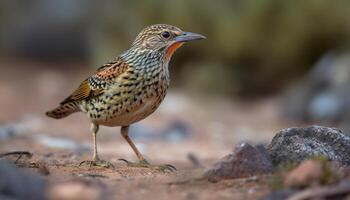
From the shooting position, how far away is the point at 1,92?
19484mm

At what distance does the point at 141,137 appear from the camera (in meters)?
13.4

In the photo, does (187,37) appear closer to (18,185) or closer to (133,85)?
(133,85)

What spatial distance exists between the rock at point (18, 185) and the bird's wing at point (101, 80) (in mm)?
2927

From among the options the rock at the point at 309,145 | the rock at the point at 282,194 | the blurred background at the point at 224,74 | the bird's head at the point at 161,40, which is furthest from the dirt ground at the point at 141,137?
the bird's head at the point at 161,40

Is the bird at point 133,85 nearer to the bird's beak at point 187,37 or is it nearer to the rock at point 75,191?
the bird's beak at point 187,37

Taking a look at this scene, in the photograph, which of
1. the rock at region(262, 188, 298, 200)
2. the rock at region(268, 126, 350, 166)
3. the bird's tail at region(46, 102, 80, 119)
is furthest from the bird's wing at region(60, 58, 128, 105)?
the rock at region(262, 188, 298, 200)

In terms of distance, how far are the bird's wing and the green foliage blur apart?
1040 centimetres

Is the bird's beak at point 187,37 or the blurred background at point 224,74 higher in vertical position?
the blurred background at point 224,74

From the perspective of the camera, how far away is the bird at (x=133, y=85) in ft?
26.0

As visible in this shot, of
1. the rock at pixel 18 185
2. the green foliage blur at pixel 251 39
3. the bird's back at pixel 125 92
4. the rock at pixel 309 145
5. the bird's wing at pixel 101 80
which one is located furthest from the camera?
the green foliage blur at pixel 251 39

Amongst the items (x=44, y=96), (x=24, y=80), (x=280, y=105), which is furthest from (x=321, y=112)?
(x=24, y=80)

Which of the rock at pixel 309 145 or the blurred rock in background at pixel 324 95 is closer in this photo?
the rock at pixel 309 145

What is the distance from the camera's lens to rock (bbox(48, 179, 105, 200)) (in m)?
4.94

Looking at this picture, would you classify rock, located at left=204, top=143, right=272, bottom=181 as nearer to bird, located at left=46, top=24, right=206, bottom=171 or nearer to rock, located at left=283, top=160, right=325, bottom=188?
rock, located at left=283, top=160, right=325, bottom=188
